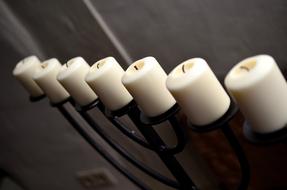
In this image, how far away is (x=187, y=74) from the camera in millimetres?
419

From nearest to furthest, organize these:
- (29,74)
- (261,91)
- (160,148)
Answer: (261,91) → (160,148) → (29,74)

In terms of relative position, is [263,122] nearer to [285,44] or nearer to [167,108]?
[167,108]

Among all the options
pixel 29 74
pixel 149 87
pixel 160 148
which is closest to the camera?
pixel 149 87

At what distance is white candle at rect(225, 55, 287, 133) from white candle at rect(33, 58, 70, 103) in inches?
17.0

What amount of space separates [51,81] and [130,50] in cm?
21

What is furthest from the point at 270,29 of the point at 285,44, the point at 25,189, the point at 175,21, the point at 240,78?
the point at 25,189

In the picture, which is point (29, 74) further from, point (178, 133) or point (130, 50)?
point (178, 133)

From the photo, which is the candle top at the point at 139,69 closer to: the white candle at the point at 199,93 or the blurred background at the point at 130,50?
the white candle at the point at 199,93

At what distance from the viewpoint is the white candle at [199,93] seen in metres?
0.41

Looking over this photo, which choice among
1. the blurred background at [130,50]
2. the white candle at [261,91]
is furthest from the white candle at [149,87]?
the blurred background at [130,50]

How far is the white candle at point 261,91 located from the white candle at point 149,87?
0.13 m

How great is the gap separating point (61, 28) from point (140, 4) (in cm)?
24

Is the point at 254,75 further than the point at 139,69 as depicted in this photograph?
No

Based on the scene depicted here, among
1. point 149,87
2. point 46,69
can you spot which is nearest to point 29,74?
point 46,69
